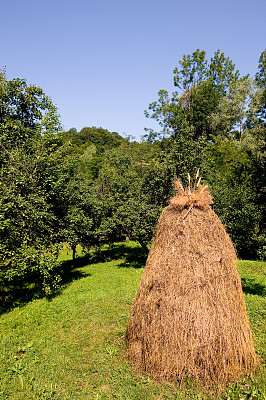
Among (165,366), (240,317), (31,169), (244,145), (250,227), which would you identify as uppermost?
(244,145)

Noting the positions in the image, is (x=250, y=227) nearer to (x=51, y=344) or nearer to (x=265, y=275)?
(x=265, y=275)

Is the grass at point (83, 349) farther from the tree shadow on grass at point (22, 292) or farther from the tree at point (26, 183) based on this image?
the tree at point (26, 183)

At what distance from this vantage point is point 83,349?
927 centimetres

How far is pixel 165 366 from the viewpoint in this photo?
7.14m

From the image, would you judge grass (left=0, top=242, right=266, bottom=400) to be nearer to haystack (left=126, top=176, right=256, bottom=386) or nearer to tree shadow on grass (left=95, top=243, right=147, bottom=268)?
haystack (left=126, top=176, right=256, bottom=386)

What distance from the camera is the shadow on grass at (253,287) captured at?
1411 centimetres

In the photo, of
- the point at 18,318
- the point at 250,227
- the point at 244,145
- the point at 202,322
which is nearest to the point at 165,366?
the point at 202,322

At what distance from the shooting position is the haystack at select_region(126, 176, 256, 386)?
272 inches

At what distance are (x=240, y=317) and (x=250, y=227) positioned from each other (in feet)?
43.5

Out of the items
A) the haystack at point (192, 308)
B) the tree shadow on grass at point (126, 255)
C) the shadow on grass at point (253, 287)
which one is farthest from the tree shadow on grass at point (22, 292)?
the shadow on grass at point (253, 287)

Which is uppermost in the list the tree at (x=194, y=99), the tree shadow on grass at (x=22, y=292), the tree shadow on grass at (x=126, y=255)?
the tree at (x=194, y=99)

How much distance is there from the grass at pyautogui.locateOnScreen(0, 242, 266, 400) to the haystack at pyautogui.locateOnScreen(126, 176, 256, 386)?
502mm

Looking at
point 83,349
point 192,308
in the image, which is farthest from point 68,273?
point 192,308

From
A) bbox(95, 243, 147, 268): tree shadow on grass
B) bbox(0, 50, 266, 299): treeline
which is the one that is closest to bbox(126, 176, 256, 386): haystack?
bbox(0, 50, 266, 299): treeline
